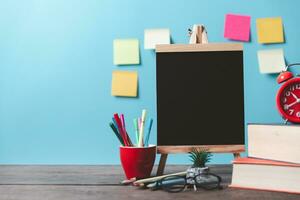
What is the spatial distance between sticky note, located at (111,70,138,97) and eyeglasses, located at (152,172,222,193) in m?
0.42

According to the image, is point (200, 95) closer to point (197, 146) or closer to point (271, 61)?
point (197, 146)

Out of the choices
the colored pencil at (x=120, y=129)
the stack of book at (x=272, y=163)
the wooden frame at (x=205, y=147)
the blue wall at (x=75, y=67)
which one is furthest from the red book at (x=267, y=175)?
the blue wall at (x=75, y=67)

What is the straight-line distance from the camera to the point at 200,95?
97 cm

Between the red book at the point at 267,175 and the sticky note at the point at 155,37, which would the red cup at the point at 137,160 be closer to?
the red book at the point at 267,175

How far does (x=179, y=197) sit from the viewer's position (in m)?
0.76

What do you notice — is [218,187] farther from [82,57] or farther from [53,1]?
[53,1]

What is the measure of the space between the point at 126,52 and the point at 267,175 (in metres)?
0.58

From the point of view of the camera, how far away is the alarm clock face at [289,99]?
92 centimetres

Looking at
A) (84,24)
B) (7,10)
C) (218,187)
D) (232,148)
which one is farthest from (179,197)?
A: (7,10)

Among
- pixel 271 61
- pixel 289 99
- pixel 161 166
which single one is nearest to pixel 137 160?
pixel 161 166

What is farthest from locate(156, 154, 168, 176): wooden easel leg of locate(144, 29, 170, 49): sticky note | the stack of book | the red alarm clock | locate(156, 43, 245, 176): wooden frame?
locate(144, 29, 170, 49): sticky note

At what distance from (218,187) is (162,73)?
0.30m

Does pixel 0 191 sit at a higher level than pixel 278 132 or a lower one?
lower

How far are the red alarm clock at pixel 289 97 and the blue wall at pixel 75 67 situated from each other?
26 centimetres
